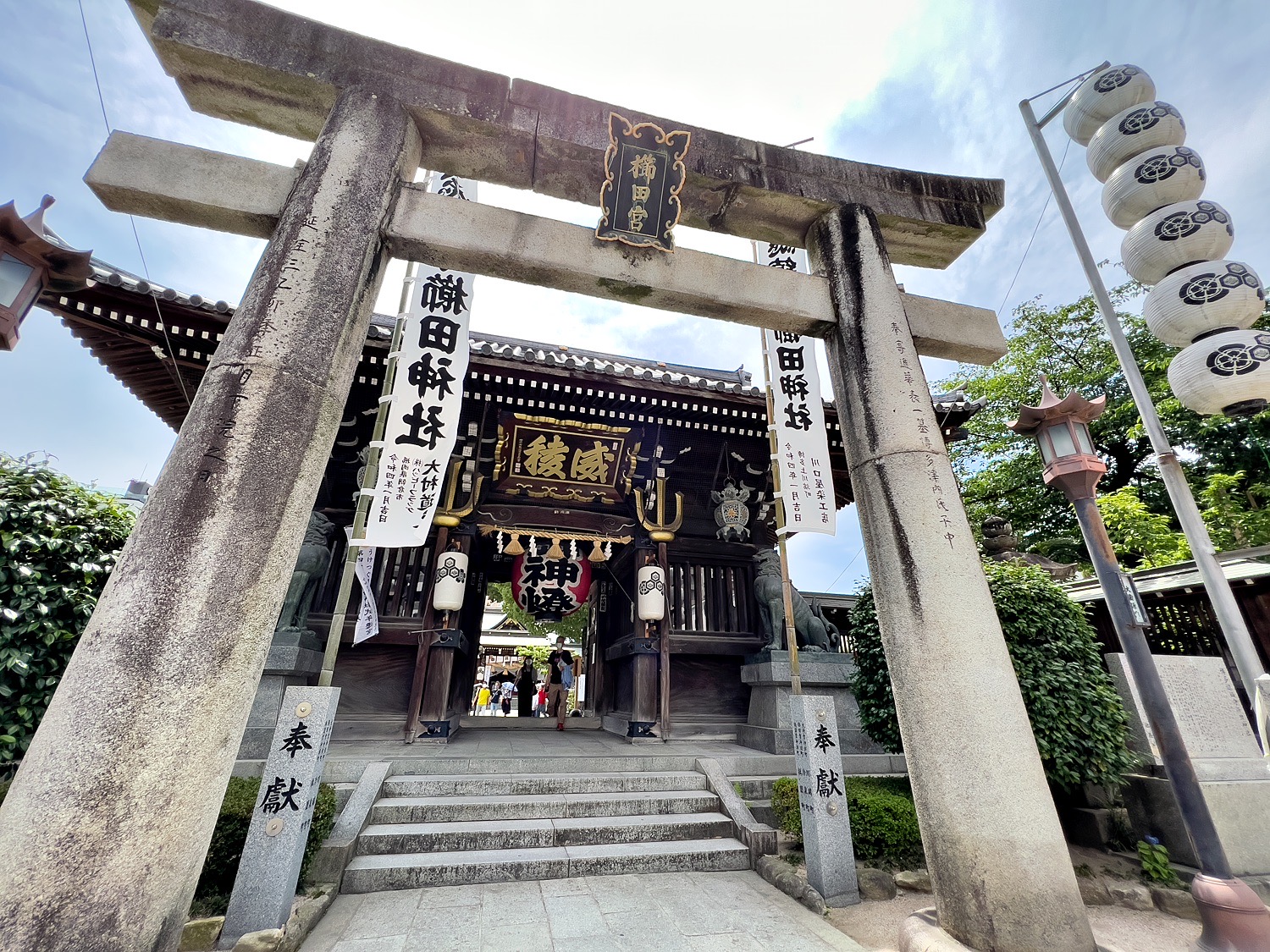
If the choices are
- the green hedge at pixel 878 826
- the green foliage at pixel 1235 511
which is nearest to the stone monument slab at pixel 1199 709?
the green hedge at pixel 878 826

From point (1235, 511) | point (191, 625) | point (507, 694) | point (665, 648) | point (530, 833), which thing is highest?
point (1235, 511)

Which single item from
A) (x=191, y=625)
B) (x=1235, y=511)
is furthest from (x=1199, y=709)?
(x=1235, y=511)

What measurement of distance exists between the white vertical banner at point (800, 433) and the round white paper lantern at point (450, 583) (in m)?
5.47

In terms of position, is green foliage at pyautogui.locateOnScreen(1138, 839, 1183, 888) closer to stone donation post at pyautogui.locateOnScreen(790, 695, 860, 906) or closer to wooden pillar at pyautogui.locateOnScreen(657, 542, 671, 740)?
stone donation post at pyautogui.locateOnScreen(790, 695, 860, 906)

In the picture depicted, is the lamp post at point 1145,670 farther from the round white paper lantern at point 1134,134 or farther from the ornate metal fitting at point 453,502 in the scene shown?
the ornate metal fitting at point 453,502

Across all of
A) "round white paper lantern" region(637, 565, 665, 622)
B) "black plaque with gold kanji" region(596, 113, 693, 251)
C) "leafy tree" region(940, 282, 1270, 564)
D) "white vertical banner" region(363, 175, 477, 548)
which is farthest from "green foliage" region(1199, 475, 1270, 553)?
"white vertical banner" region(363, 175, 477, 548)

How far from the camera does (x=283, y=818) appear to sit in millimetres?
3709

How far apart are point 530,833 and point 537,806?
47 cm

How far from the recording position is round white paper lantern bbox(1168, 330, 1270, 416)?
16.7ft

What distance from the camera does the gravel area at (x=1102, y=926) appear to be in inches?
145

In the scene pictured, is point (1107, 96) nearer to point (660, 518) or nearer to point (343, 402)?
point (660, 518)

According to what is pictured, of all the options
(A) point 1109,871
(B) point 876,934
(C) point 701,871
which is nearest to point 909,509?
(B) point 876,934

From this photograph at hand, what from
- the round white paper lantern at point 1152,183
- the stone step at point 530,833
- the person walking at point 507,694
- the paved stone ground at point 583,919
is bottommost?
the paved stone ground at point 583,919

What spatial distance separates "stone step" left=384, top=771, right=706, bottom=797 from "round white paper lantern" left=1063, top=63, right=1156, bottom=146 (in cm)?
941
